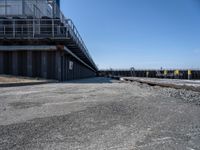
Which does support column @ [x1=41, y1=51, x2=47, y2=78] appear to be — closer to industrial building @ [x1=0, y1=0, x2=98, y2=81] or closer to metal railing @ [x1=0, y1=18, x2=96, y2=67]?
industrial building @ [x1=0, y1=0, x2=98, y2=81]

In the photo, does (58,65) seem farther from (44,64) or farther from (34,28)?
(34,28)

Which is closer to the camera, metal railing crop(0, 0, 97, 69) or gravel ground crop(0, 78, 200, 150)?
gravel ground crop(0, 78, 200, 150)

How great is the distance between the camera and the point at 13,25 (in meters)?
18.3

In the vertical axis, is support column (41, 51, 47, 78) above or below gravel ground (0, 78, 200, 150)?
above

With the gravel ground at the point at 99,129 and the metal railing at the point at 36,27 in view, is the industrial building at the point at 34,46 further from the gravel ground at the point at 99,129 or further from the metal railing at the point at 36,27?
the gravel ground at the point at 99,129

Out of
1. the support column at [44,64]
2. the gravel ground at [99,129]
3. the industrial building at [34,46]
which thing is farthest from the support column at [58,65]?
the gravel ground at [99,129]

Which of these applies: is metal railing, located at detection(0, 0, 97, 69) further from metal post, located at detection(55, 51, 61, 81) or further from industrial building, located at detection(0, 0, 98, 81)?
metal post, located at detection(55, 51, 61, 81)

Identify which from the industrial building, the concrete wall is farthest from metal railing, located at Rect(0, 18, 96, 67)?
the concrete wall

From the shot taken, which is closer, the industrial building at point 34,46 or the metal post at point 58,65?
the industrial building at point 34,46

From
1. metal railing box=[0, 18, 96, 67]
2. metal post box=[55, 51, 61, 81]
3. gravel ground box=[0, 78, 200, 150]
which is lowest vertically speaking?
gravel ground box=[0, 78, 200, 150]

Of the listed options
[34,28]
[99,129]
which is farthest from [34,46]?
[99,129]

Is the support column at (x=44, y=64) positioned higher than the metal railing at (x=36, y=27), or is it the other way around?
the metal railing at (x=36, y=27)

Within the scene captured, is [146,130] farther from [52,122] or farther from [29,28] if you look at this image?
[29,28]

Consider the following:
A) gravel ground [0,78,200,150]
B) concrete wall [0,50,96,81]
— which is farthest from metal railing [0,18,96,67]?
gravel ground [0,78,200,150]
